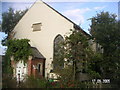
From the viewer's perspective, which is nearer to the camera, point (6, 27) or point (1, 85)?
point (1, 85)

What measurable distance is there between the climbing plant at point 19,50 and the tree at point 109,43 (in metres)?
5.95

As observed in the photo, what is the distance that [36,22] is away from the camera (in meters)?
17.3

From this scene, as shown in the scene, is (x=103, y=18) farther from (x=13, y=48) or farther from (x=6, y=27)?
(x=6, y=27)

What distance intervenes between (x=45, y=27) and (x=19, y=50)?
3478mm

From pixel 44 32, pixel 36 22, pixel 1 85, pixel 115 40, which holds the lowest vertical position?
pixel 1 85

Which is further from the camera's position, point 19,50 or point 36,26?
point 36,26

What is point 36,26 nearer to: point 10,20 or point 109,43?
point 10,20

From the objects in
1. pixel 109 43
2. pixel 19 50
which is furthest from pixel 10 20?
pixel 109 43

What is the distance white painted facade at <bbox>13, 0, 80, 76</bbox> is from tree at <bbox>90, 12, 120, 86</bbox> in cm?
256

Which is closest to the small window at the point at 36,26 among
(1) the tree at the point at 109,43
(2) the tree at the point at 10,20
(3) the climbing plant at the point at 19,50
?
(3) the climbing plant at the point at 19,50

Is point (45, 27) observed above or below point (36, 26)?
below

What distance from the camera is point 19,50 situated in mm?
15328

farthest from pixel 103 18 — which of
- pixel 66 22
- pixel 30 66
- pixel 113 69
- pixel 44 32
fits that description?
pixel 30 66

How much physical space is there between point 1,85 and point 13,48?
26.3 feet
